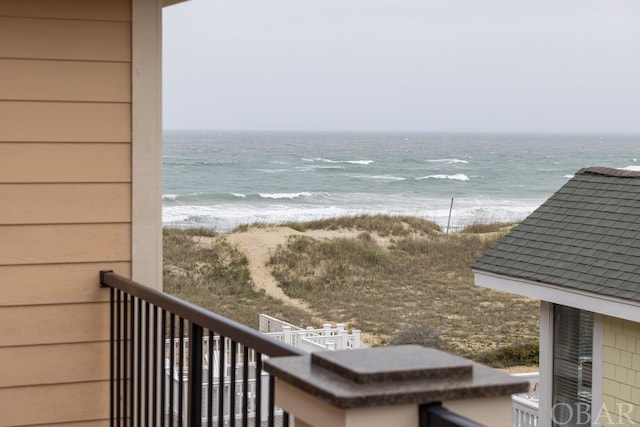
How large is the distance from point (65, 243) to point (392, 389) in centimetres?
230

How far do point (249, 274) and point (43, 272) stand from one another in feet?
71.5

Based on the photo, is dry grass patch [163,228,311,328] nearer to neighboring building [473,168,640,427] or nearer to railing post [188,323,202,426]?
neighboring building [473,168,640,427]

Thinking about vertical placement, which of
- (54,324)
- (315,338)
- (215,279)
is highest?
(54,324)

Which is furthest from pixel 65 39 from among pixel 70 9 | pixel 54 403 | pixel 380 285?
pixel 380 285

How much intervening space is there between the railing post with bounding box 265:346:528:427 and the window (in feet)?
20.8

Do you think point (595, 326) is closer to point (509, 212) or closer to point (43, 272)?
point (43, 272)

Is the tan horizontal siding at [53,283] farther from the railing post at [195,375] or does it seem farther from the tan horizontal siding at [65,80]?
the railing post at [195,375]

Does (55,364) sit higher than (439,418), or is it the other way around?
(439,418)

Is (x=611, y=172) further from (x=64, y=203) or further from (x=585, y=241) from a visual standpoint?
(x=64, y=203)

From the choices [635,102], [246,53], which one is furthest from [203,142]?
[635,102]

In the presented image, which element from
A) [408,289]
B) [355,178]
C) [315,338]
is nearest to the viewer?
[315,338]

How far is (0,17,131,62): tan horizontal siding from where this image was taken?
3053 mm

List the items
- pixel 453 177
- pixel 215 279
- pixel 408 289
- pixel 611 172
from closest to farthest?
pixel 611 172, pixel 408 289, pixel 215 279, pixel 453 177

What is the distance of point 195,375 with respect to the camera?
2230mm
